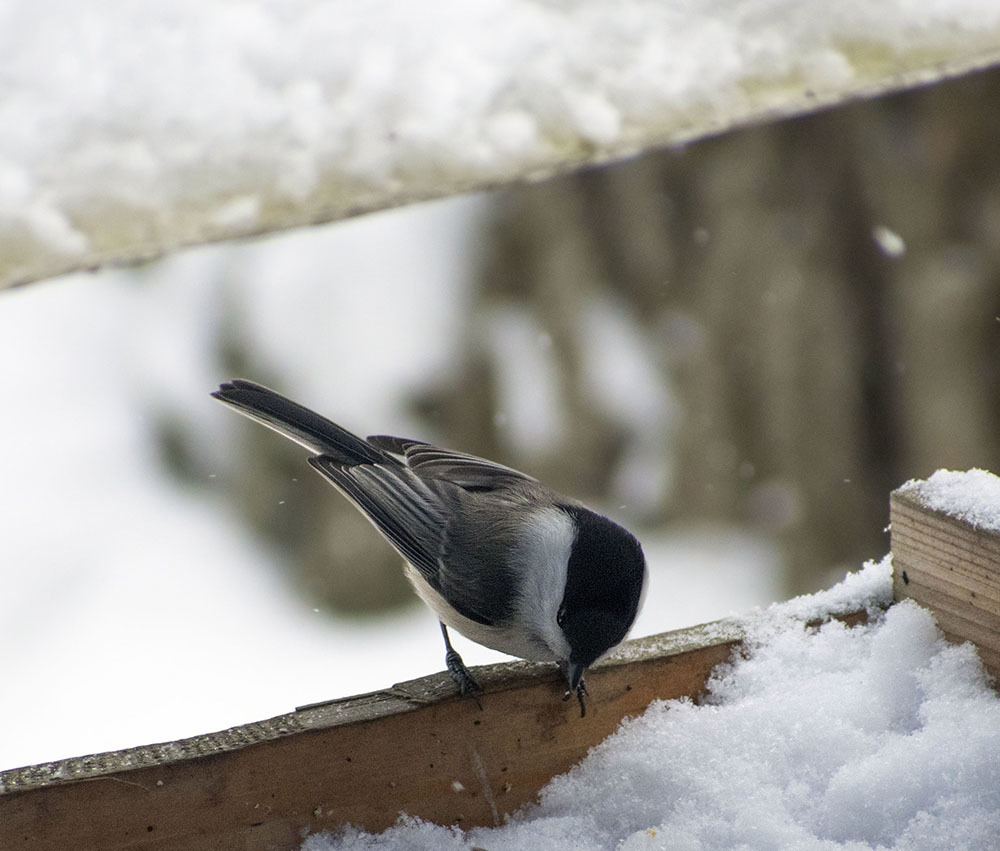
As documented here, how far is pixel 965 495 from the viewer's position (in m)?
1.58

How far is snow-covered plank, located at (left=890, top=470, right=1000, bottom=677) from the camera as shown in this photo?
1.51 metres

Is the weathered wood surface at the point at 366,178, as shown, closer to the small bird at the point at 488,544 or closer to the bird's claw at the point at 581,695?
the small bird at the point at 488,544

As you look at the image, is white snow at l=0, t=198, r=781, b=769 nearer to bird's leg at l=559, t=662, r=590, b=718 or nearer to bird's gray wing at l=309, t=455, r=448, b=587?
bird's gray wing at l=309, t=455, r=448, b=587

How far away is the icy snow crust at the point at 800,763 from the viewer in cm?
138

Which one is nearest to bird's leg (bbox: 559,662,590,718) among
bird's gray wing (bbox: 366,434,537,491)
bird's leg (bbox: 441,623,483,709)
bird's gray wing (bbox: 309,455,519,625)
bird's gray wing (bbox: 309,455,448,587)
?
bird's leg (bbox: 441,623,483,709)

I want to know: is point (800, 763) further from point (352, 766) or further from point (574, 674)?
point (352, 766)

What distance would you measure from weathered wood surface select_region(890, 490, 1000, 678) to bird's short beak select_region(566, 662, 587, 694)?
509 mm

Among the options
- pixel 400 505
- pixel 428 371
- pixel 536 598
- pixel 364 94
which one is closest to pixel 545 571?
pixel 536 598

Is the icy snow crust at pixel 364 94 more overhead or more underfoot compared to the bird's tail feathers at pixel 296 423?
more overhead

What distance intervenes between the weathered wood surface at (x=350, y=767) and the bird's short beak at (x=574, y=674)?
0.08 feet

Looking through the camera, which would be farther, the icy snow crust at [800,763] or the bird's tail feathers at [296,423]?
the bird's tail feathers at [296,423]

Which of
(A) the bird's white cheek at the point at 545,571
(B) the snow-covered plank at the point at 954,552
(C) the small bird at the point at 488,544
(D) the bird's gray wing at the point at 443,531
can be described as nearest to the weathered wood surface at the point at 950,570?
(B) the snow-covered plank at the point at 954,552

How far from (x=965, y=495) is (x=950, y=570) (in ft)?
0.35

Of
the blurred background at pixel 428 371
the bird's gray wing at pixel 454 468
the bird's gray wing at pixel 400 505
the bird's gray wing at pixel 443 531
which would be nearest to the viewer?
the bird's gray wing at pixel 443 531
